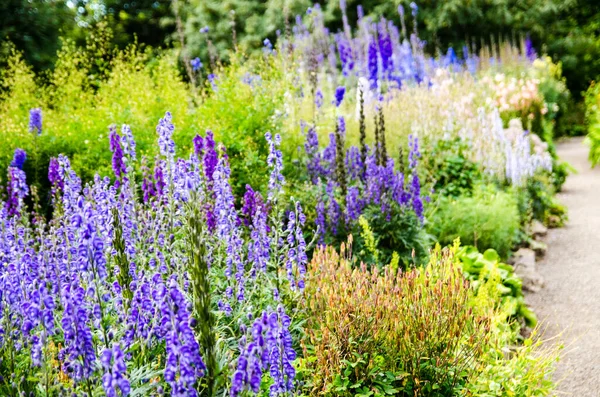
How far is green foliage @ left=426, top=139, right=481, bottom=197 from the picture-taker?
6793mm

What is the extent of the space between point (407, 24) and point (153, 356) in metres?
17.8

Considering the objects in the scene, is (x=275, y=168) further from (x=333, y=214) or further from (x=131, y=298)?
(x=131, y=298)

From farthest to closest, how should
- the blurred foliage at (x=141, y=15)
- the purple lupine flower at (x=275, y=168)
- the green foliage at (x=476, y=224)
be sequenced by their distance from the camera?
1. the blurred foliage at (x=141, y=15)
2. the green foliage at (x=476, y=224)
3. the purple lupine flower at (x=275, y=168)

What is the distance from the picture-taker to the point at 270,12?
16.3m

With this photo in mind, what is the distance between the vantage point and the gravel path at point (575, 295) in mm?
3799

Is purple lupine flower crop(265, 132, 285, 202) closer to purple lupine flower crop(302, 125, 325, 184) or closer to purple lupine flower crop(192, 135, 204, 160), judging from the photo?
purple lupine flower crop(192, 135, 204, 160)

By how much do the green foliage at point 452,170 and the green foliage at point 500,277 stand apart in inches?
71.8

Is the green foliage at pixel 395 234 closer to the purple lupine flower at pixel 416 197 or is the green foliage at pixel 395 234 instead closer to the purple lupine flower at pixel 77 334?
the purple lupine flower at pixel 416 197

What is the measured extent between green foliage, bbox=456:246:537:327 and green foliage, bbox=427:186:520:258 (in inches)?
20.8

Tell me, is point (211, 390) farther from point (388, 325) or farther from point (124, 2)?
point (124, 2)

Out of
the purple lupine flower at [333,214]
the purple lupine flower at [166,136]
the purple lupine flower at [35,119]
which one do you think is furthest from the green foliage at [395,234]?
the purple lupine flower at [35,119]

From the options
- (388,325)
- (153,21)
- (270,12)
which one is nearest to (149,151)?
(388,325)

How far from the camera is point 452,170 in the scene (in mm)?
7020

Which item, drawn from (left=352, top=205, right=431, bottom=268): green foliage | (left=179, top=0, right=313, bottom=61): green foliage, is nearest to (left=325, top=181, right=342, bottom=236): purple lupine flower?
(left=352, top=205, right=431, bottom=268): green foliage
